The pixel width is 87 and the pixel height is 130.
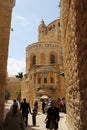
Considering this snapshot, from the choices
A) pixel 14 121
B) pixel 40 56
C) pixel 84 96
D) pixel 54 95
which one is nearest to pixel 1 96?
pixel 14 121

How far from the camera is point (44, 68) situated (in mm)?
36312

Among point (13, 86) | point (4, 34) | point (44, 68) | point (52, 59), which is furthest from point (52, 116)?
point (13, 86)

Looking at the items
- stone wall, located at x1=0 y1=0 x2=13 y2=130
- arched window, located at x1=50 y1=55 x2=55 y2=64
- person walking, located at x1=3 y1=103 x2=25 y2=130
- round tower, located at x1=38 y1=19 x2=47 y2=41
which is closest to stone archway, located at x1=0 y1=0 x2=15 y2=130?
stone wall, located at x1=0 y1=0 x2=13 y2=130

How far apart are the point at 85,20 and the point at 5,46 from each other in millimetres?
5907

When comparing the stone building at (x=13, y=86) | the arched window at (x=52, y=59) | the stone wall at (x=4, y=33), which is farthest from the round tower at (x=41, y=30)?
the stone wall at (x=4, y=33)

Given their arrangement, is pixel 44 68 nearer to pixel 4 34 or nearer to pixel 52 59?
pixel 52 59

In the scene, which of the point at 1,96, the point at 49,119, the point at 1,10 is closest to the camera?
the point at 49,119

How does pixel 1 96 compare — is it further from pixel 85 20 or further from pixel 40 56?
pixel 40 56

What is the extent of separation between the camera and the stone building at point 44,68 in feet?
116

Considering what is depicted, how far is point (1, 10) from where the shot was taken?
35.4 ft

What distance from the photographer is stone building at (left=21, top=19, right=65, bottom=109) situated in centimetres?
3550

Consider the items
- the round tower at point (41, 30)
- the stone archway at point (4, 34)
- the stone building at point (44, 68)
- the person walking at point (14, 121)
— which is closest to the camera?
the person walking at point (14, 121)

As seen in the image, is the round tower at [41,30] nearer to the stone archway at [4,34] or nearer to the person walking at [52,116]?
the stone archway at [4,34]

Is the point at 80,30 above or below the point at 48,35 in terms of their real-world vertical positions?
below
